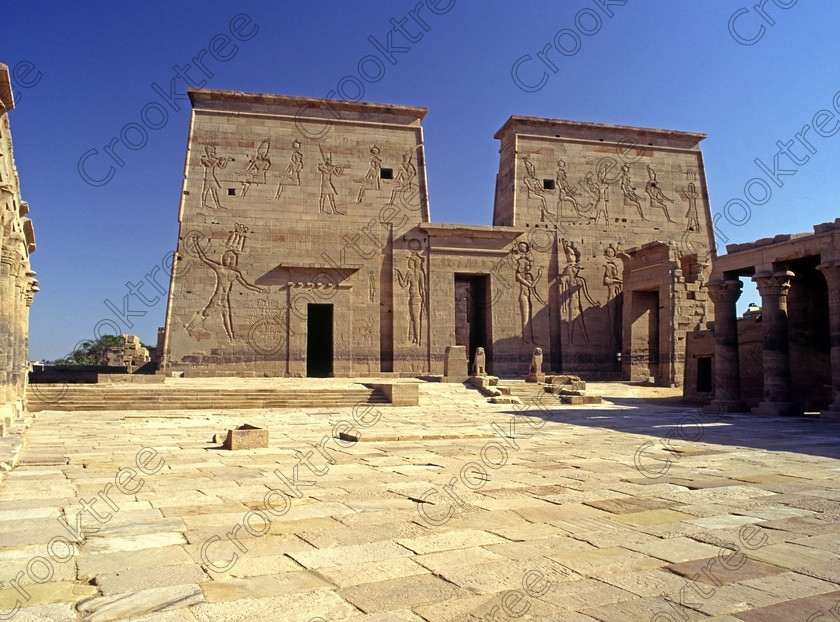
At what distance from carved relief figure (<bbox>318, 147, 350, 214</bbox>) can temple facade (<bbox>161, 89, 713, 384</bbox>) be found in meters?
0.05

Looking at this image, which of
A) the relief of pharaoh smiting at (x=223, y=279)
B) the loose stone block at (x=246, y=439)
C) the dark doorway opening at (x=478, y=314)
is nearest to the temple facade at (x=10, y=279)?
the loose stone block at (x=246, y=439)

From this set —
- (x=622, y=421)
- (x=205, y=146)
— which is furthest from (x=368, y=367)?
(x=622, y=421)

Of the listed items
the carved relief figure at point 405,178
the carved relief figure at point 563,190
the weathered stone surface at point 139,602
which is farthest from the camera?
the carved relief figure at point 563,190

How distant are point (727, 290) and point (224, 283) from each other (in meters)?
15.1

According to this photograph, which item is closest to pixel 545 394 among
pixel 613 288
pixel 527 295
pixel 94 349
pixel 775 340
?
pixel 775 340

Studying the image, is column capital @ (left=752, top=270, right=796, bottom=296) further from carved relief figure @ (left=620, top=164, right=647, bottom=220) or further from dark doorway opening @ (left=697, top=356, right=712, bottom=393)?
carved relief figure @ (left=620, top=164, right=647, bottom=220)

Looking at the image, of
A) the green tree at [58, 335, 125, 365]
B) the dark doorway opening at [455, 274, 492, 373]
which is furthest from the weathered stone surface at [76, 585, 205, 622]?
the green tree at [58, 335, 125, 365]

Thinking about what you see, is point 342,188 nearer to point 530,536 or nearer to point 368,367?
point 368,367

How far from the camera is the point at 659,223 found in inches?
1059

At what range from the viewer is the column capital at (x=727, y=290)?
52.5 feet

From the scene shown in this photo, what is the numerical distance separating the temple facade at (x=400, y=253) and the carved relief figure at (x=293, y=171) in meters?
0.06

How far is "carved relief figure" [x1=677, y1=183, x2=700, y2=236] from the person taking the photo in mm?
27312

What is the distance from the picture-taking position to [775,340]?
14.9 meters

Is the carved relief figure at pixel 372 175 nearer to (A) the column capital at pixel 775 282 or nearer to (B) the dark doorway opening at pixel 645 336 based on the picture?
(B) the dark doorway opening at pixel 645 336
